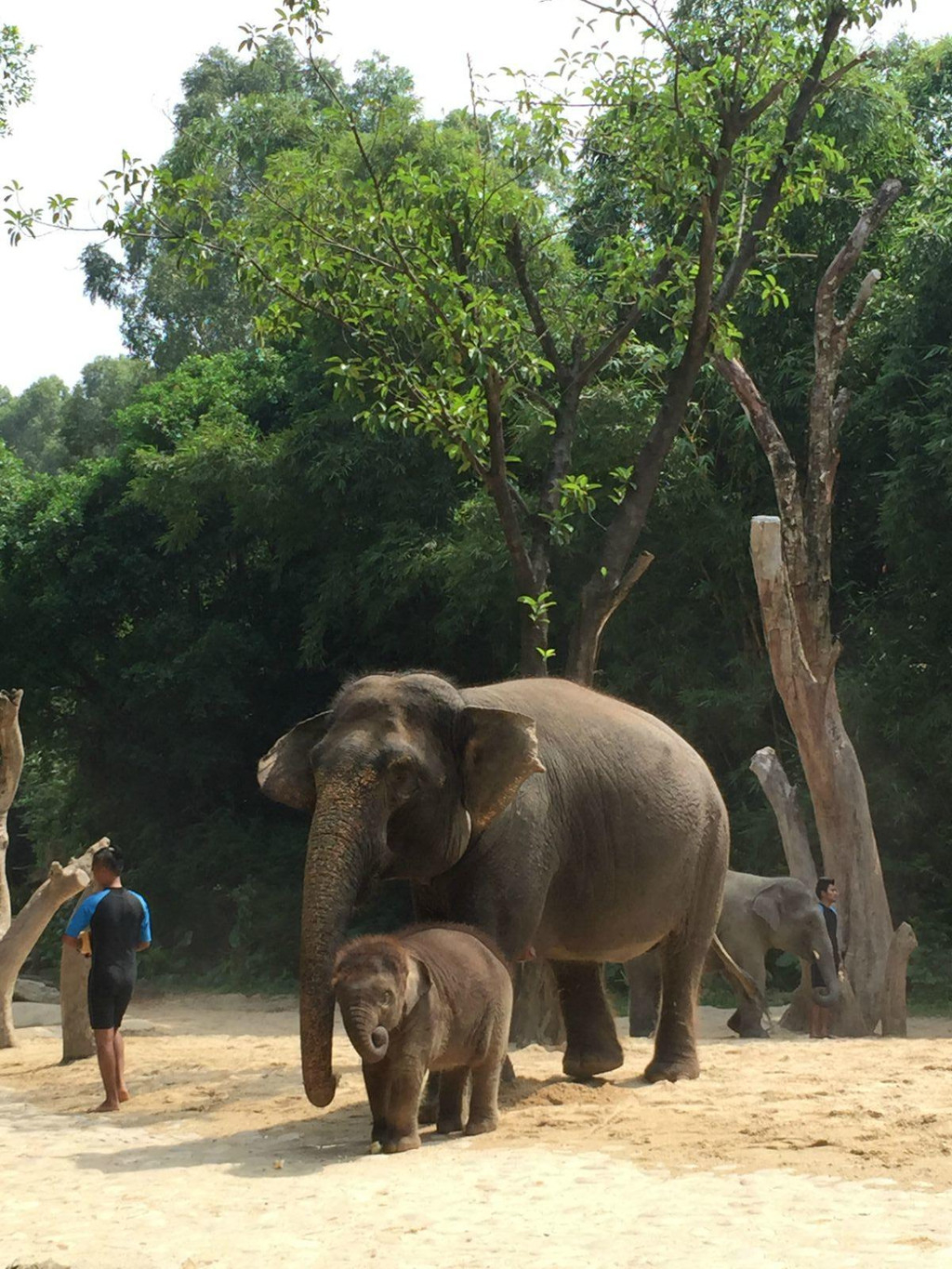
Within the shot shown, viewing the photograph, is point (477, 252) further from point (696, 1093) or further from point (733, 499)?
point (733, 499)

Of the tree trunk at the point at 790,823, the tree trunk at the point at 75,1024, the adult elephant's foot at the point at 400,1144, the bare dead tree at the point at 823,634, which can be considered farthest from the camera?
the tree trunk at the point at 790,823

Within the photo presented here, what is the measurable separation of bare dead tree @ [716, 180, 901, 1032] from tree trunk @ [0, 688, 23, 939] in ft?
20.4

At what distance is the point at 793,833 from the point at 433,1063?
352 inches

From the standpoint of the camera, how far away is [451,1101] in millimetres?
7012

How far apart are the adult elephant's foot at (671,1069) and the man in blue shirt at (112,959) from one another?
276cm

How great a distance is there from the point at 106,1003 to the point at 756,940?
719cm

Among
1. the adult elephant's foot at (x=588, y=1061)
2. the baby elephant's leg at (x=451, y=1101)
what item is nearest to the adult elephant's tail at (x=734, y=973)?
the adult elephant's foot at (x=588, y=1061)

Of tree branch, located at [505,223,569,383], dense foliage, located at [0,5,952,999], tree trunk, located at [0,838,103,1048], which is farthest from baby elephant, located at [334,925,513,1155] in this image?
tree branch, located at [505,223,569,383]

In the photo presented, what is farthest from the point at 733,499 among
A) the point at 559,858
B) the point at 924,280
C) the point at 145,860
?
the point at 559,858

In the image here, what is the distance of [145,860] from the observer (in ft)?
75.6

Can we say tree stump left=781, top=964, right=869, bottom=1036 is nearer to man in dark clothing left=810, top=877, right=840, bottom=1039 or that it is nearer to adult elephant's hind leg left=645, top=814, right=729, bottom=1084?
man in dark clothing left=810, top=877, right=840, bottom=1039

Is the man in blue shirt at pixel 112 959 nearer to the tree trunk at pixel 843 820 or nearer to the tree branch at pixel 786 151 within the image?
the tree branch at pixel 786 151

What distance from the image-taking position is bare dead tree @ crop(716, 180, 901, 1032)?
543 inches

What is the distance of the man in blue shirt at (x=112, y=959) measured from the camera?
8656 millimetres
